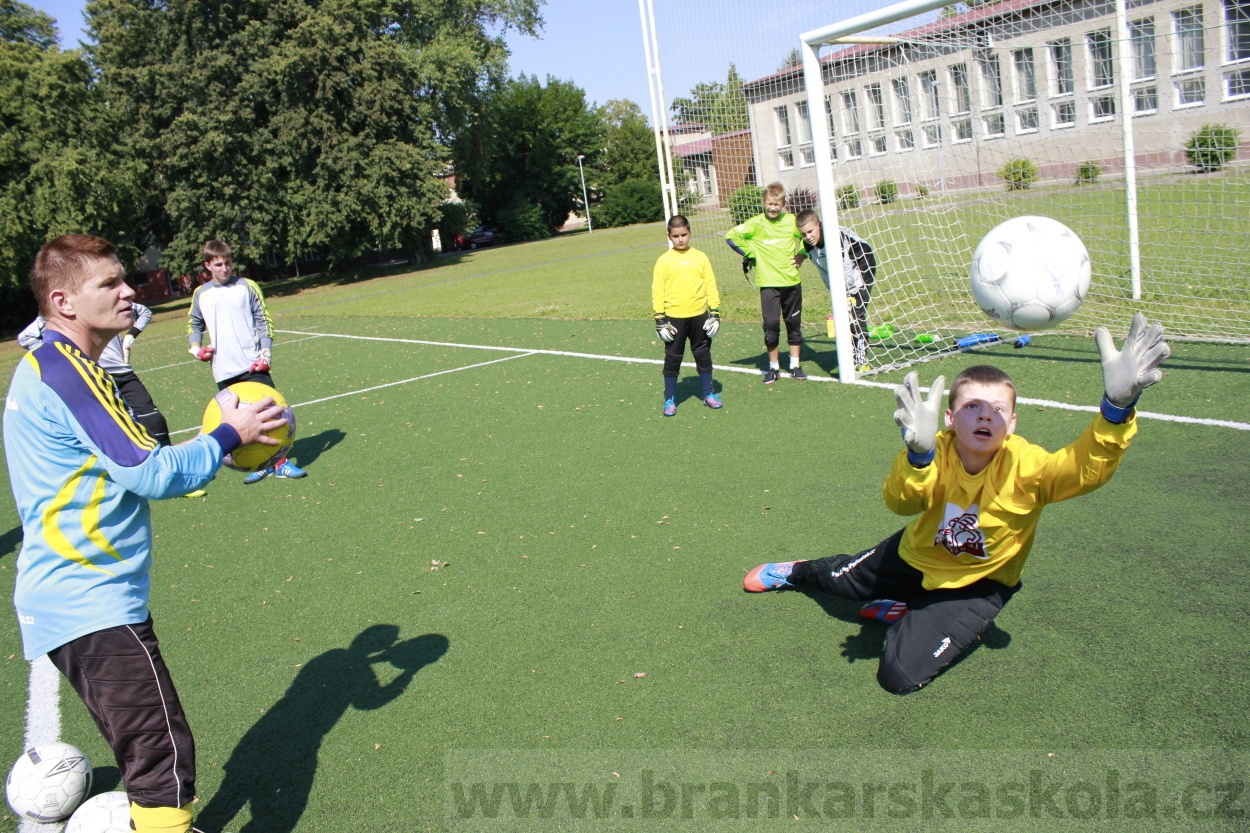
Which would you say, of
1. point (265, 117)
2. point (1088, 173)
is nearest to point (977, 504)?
point (1088, 173)

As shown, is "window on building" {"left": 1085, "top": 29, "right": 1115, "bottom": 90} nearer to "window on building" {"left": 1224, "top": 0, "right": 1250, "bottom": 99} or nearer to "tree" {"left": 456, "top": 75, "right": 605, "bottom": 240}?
"window on building" {"left": 1224, "top": 0, "right": 1250, "bottom": 99}

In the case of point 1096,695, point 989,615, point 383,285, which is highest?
point 383,285

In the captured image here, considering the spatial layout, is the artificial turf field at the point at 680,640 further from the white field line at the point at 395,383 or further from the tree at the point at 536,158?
the tree at the point at 536,158

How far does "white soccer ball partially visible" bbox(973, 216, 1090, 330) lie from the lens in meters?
5.74

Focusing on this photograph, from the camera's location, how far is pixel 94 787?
385 centimetres

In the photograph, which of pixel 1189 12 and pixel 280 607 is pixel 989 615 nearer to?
pixel 280 607

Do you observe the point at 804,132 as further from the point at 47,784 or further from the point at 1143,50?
the point at 47,784

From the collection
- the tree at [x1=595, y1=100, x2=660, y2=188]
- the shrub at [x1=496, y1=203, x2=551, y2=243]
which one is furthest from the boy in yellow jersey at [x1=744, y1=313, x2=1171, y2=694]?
the tree at [x1=595, y1=100, x2=660, y2=188]

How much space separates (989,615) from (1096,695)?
0.50 m

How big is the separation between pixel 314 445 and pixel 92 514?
689 centimetres

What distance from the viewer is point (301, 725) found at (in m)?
4.10

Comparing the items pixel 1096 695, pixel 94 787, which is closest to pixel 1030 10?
pixel 1096 695

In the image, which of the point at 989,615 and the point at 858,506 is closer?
the point at 989,615

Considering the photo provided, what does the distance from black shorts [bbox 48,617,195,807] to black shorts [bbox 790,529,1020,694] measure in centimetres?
279
